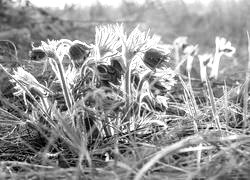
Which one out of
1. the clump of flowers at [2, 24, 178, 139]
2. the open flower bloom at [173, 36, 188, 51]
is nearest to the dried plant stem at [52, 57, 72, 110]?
the clump of flowers at [2, 24, 178, 139]

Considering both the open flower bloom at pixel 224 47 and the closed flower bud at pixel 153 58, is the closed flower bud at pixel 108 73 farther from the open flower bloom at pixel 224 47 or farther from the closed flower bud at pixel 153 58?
the open flower bloom at pixel 224 47

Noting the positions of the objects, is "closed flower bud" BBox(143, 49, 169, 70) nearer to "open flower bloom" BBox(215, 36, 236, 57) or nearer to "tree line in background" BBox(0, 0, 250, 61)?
"open flower bloom" BBox(215, 36, 236, 57)

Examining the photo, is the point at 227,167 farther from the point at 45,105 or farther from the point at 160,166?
the point at 45,105

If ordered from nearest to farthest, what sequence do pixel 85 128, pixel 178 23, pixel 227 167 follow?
1. pixel 227 167
2. pixel 85 128
3. pixel 178 23

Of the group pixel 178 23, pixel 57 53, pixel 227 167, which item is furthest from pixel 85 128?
pixel 178 23

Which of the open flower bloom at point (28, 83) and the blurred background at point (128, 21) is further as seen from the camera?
the blurred background at point (128, 21)

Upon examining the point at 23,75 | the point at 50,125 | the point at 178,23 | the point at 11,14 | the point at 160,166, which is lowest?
the point at 160,166

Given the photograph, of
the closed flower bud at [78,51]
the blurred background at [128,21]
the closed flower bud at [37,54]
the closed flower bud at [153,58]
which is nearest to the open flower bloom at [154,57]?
the closed flower bud at [153,58]
